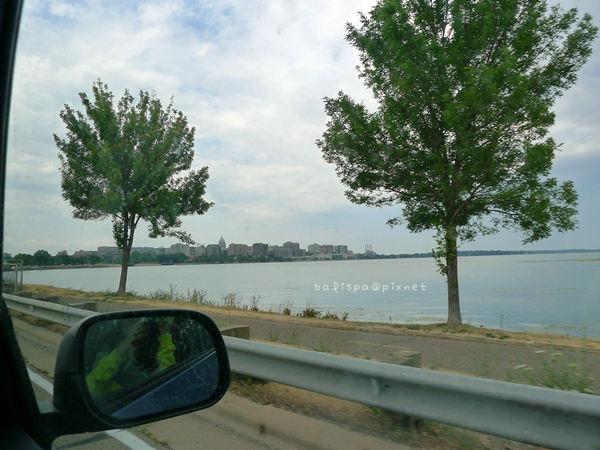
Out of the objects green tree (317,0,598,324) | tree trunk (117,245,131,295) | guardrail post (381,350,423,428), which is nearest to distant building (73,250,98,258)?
guardrail post (381,350,423,428)

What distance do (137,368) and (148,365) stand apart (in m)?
0.08

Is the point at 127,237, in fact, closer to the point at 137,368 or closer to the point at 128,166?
the point at 128,166

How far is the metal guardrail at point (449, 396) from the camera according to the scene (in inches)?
127

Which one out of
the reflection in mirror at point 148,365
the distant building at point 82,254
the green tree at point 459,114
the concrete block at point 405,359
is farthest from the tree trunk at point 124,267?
the reflection in mirror at point 148,365

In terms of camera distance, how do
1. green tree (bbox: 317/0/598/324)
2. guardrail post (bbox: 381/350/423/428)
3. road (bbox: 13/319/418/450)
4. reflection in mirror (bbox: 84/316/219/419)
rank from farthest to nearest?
green tree (bbox: 317/0/598/324) → guardrail post (bbox: 381/350/423/428) → road (bbox: 13/319/418/450) → reflection in mirror (bbox: 84/316/219/419)

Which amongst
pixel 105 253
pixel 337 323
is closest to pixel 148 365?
pixel 105 253

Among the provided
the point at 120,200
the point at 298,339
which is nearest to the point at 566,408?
the point at 298,339

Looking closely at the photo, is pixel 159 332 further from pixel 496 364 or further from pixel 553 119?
pixel 553 119

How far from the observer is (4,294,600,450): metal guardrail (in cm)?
321

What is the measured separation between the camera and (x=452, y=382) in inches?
150

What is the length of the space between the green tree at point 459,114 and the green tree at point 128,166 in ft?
25.4

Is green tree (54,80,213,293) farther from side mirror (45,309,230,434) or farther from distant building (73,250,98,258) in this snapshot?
side mirror (45,309,230,434)

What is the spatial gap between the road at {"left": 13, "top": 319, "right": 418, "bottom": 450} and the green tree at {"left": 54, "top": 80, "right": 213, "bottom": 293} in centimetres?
1322

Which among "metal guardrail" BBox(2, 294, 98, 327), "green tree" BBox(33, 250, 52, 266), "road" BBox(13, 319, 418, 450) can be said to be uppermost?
"green tree" BBox(33, 250, 52, 266)
